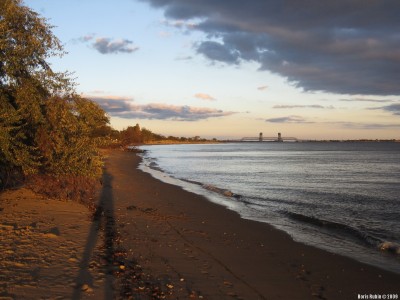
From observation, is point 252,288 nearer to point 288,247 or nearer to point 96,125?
point 288,247

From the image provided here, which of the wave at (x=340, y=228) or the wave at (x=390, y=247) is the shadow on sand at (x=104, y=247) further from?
the wave at (x=390, y=247)

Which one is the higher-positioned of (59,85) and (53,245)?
(59,85)

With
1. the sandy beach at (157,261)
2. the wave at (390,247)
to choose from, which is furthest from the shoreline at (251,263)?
the wave at (390,247)

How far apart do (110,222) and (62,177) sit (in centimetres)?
470

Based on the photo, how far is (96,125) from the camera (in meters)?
16.4

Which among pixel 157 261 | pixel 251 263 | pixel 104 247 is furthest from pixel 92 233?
pixel 251 263

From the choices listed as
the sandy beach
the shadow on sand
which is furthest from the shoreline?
the shadow on sand

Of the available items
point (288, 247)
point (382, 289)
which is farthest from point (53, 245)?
point (382, 289)

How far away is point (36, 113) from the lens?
13.9m

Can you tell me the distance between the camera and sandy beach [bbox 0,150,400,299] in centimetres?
668

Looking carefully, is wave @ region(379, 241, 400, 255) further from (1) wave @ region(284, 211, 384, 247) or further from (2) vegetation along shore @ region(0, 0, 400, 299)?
(2) vegetation along shore @ region(0, 0, 400, 299)

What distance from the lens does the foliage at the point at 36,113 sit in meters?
13.1

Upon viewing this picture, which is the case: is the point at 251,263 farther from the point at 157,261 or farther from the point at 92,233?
the point at 92,233

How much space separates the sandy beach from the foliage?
190 cm
